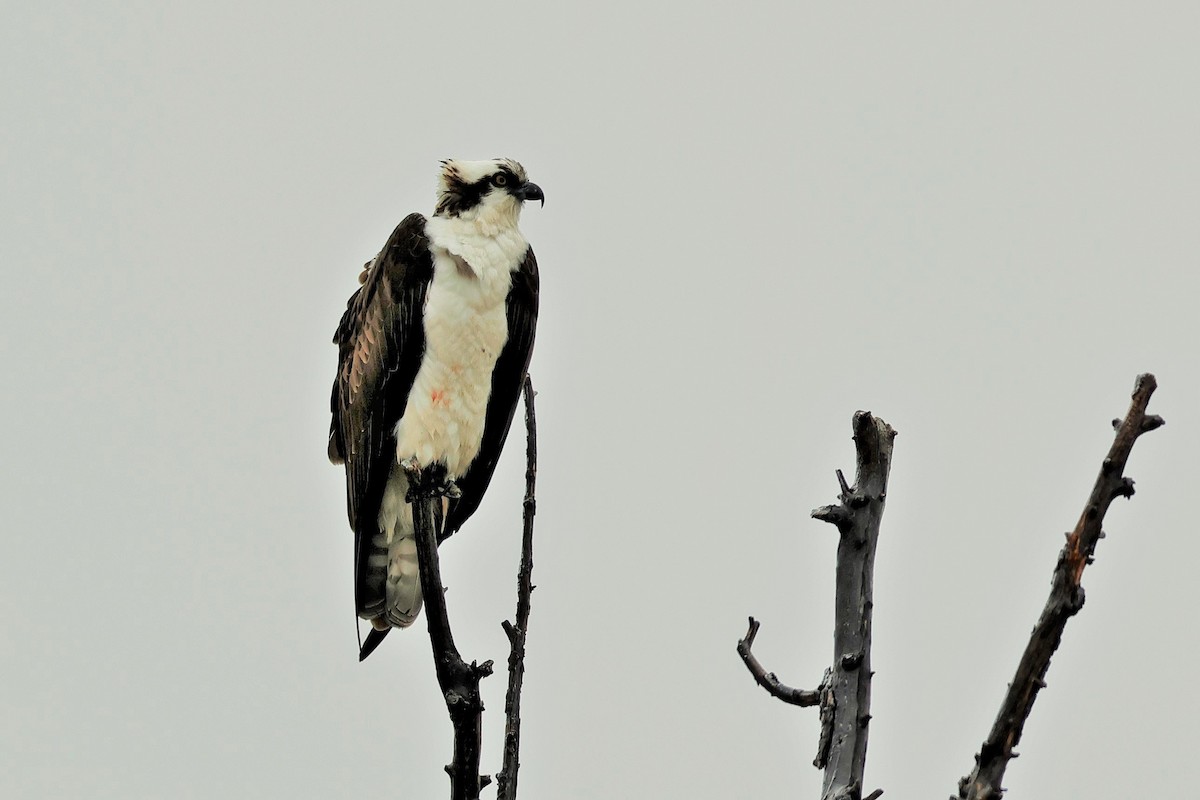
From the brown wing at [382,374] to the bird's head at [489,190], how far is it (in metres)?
0.31

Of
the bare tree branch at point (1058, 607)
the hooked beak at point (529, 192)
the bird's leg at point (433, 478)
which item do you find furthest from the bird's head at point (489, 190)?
the bare tree branch at point (1058, 607)

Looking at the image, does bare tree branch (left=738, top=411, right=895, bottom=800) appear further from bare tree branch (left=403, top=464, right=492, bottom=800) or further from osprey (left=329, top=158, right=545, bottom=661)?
osprey (left=329, top=158, right=545, bottom=661)

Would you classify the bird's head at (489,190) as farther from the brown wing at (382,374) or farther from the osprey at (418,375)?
the brown wing at (382,374)

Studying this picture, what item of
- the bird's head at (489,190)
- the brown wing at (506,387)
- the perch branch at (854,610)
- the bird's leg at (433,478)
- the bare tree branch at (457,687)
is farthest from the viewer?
the bird's head at (489,190)

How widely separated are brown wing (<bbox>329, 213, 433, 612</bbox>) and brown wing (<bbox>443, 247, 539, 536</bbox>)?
45 centimetres

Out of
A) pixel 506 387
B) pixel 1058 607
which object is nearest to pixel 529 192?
pixel 506 387

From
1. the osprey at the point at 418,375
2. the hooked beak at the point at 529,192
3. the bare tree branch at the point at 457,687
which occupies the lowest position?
the bare tree branch at the point at 457,687

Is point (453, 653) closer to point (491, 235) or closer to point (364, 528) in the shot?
point (364, 528)

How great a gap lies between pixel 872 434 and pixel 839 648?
2.27ft

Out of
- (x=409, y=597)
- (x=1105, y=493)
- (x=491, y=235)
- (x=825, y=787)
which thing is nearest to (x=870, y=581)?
(x=825, y=787)

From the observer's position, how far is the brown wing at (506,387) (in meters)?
7.42

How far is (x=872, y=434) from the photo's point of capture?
185 inches

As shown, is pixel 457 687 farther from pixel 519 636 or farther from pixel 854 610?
pixel 854 610

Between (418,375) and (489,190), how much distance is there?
42.9 inches
